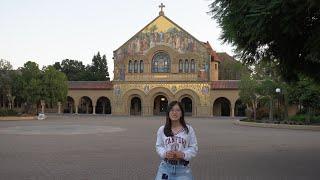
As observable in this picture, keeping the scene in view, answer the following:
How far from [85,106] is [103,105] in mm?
3799

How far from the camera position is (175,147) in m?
5.55

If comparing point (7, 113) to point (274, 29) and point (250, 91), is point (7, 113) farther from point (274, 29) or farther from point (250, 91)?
point (274, 29)

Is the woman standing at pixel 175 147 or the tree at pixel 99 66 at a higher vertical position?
the tree at pixel 99 66

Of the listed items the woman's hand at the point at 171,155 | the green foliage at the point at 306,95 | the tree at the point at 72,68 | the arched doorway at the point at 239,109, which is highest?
the tree at the point at 72,68

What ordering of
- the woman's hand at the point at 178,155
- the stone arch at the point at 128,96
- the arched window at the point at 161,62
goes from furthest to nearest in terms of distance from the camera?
1. the stone arch at the point at 128,96
2. the arched window at the point at 161,62
3. the woman's hand at the point at 178,155

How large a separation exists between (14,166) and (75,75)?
284 feet

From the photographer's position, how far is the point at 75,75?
9794 centimetres

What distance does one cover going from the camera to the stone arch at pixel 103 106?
73012mm

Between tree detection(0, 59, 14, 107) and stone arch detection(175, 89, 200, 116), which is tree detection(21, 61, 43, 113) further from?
stone arch detection(175, 89, 200, 116)

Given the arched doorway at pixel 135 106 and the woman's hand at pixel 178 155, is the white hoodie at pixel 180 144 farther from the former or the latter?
the arched doorway at pixel 135 106

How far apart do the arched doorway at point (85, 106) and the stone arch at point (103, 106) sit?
4.07ft

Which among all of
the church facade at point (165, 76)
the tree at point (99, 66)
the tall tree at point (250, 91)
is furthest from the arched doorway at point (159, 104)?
the tree at point (99, 66)

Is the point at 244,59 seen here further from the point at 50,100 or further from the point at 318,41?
the point at 50,100

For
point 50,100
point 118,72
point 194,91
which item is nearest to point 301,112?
point 194,91
